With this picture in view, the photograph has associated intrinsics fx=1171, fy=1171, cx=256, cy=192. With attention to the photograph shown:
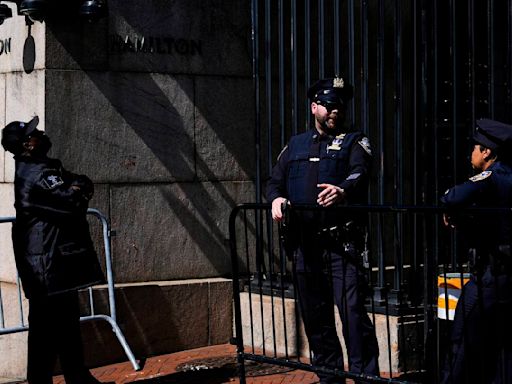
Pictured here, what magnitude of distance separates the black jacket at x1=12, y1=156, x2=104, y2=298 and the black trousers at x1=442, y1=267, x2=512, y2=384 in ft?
8.70

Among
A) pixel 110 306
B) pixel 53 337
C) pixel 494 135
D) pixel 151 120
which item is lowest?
pixel 53 337

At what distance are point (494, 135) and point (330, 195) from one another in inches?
44.0

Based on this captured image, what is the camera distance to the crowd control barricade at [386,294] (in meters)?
6.31

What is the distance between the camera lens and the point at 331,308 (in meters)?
7.00

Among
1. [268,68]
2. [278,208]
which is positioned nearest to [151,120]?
[268,68]

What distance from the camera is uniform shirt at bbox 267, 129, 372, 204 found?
6.96 meters

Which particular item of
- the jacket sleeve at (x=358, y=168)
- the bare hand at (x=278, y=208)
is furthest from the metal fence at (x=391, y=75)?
the bare hand at (x=278, y=208)

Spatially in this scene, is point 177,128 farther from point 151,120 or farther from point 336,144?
point 336,144

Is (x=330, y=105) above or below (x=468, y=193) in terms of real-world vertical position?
above

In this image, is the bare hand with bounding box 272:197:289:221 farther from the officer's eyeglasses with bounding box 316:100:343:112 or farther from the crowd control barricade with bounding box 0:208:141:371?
the crowd control barricade with bounding box 0:208:141:371

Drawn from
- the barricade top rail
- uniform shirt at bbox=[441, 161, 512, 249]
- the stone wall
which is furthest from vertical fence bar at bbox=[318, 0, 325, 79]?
uniform shirt at bbox=[441, 161, 512, 249]

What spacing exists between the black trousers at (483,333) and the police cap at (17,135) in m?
3.11

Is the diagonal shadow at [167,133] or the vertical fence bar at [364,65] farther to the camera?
the diagonal shadow at [167,133]

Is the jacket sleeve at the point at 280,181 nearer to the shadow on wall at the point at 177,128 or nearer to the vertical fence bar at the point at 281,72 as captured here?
the vertical fence bar at the point at 281,72
